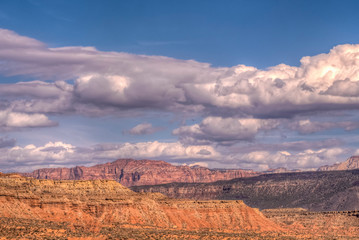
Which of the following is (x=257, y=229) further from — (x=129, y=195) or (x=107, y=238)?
(x=107, y=238)

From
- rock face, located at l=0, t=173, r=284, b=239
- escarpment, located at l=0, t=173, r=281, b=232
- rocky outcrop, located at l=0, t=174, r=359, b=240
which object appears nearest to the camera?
rocky outcrop, located at l=0, t=174, r=359, b=240

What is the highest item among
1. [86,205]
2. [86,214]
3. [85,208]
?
[86,205]

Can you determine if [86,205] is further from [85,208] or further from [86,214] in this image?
[86,214]

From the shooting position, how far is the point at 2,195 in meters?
142

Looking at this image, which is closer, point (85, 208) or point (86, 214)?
point (86, 214)

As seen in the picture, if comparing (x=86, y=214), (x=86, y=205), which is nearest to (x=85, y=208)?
(x=86, y=205)

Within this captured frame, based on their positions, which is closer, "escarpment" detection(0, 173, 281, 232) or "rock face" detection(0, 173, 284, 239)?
"rock face" detection(0, 173, 284, 239)

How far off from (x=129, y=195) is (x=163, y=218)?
12.2 meters

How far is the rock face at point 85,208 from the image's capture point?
5581 inches

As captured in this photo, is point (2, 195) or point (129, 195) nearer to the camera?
point (2, 195)

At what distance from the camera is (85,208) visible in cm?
16538

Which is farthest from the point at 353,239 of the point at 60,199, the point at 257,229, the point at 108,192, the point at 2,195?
the point at 2,195

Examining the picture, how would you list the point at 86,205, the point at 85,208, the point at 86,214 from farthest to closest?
the point at 86,205 → the point at 85,208 → the point at 86,214

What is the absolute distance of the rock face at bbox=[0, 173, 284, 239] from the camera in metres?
142
